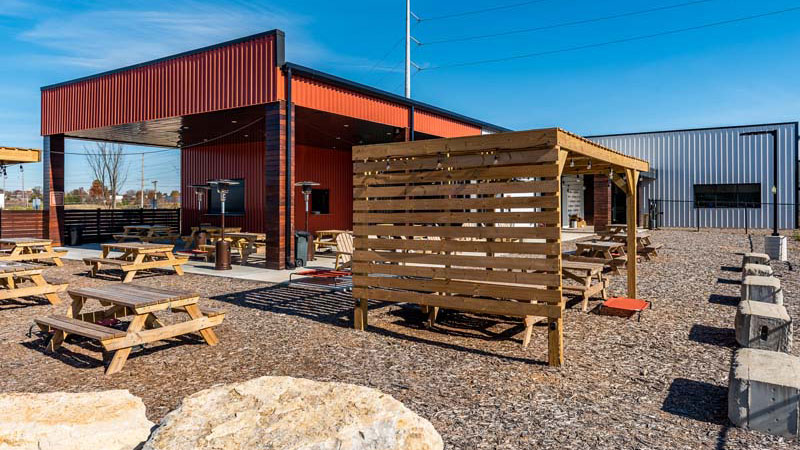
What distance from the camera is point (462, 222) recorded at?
5645 mm

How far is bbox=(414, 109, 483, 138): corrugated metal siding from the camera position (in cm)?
1673

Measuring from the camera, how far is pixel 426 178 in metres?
5.87

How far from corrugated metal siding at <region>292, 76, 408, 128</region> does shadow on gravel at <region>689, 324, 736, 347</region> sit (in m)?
9.16

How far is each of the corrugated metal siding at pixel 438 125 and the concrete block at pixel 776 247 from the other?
31.6 feet

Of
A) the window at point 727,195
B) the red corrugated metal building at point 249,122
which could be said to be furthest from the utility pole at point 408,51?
the window at point 727,195

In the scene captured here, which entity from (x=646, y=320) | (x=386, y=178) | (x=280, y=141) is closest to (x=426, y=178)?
(x=386, y=178)

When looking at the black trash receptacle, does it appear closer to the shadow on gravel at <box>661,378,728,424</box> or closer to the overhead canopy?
the overhead canopy

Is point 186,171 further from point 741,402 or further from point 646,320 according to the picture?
point 741,402

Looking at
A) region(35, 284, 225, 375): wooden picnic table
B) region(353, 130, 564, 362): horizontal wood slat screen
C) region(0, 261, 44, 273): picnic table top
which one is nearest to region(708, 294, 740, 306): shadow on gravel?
region(353, 130, 564, 362): horizontal wood slat screen

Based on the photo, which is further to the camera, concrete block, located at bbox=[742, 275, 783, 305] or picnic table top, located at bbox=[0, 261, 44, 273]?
picnic table top, located at bbox=[0, 261, 44, 273]

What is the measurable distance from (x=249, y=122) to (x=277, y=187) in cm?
424

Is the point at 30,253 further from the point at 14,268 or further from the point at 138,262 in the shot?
the point at 14,268

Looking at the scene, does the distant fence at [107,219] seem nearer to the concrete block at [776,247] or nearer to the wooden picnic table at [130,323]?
the wooden picnic table at [130,323]

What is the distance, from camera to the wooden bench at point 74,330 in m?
4.76
